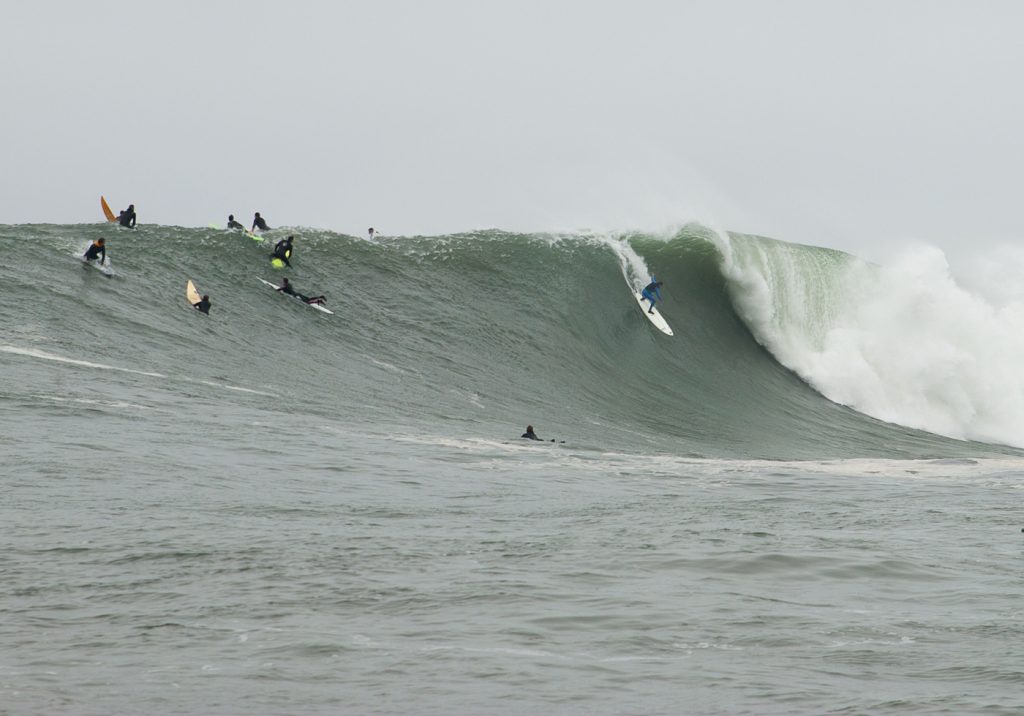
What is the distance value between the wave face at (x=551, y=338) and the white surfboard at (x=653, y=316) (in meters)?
0.32

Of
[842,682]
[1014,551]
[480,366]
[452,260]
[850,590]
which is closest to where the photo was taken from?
[842,682]

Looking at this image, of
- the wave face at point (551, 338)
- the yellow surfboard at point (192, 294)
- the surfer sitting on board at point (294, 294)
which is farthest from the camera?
the surfer sitting on board at point (294, 294)

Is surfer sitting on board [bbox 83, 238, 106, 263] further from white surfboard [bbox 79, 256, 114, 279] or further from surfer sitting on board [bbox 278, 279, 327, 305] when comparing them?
surfer sitting on board [bbox 278, 279, 327, 305]

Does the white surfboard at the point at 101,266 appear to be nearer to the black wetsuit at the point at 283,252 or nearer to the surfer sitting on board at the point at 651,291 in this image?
the black wetsuit at the point at 283,252

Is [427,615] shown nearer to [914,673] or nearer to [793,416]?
[914,673]

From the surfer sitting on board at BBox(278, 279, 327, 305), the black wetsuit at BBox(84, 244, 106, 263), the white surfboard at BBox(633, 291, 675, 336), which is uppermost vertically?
the white surfboard at BBox(633, 291, 675, 336)

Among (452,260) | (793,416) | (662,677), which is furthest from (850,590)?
(452,260)

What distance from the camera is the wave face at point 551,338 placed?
1952 cm

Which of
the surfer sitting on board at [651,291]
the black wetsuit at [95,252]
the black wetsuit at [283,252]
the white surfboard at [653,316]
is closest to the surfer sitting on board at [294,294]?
the black wetsuit at [283,252]

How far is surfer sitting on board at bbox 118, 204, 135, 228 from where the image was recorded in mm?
28781

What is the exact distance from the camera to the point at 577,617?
754 centimetres

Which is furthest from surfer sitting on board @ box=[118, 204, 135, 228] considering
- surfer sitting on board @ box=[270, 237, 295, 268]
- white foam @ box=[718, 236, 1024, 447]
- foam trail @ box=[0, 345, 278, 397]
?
white foam @ box=[718, 236, 1024, 447]

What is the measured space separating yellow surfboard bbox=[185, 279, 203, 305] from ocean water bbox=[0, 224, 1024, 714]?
0.41 m

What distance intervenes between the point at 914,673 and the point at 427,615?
270cm
